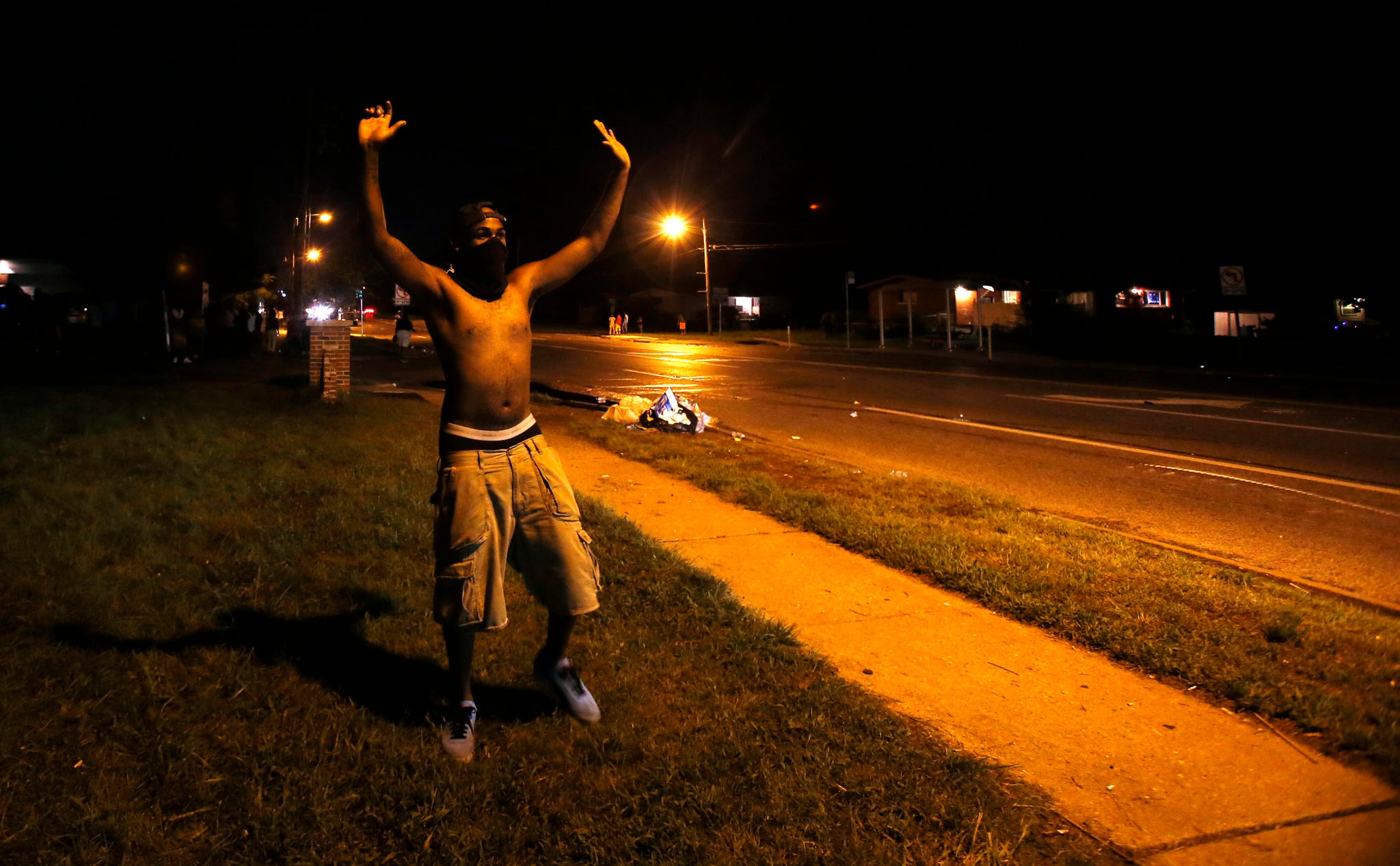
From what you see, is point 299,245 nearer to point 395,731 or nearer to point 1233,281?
point 1233,281

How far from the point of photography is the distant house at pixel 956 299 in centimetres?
5175

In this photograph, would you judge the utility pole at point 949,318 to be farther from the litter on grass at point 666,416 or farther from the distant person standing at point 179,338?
the litter on grass at point 666,416

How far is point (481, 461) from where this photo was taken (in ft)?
12.6

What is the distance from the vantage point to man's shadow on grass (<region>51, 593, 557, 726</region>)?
4277 mm

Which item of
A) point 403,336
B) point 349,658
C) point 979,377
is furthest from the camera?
point 403,336

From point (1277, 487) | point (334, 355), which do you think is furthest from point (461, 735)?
point (334, 355)

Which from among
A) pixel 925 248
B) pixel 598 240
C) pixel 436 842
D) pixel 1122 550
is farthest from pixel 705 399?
pixel 925 248

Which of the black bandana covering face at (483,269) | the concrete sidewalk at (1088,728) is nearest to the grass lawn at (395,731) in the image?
the concrete sidewalk at (1088,728)

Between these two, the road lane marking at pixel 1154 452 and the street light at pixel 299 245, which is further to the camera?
the street light at pixel 299 245

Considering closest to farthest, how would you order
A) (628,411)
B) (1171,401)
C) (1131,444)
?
(1131,444), (628,411), (1171,401)

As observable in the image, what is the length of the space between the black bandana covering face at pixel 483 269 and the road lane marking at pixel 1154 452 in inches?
329

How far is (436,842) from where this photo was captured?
3264mm

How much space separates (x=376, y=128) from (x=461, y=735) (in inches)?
84.4

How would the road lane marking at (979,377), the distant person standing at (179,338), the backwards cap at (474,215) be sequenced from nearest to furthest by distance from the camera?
1. the backwards cap at (474,215)
2. the road lane marking at (979,377)
3. the distant person standing at (179,338)
